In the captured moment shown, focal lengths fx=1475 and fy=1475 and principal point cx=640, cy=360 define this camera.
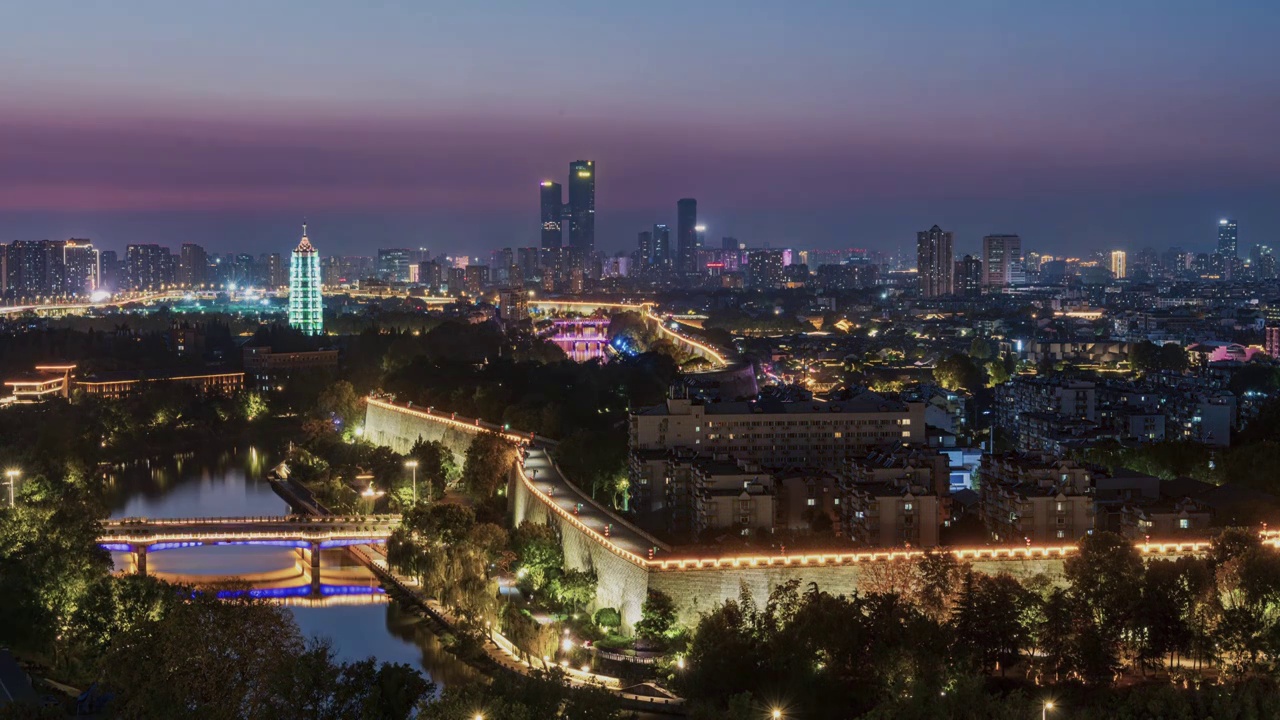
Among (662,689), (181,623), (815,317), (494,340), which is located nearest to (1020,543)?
(662,689)

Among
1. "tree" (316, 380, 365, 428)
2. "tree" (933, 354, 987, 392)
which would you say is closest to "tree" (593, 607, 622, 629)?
"tree" (316, 380, 365, 428)

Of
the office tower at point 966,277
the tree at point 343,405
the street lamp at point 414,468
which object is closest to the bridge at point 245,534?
the street lamp at point 414,468

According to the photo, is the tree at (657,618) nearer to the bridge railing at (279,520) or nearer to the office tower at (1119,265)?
the bridge railing at (279,520)

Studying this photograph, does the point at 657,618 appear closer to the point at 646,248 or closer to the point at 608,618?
the point at 608,618

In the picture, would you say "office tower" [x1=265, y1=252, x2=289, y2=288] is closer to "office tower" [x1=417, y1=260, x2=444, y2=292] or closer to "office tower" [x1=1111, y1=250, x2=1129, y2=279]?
"office tower" [x1=417, y1=260, x2=444, y2=292]

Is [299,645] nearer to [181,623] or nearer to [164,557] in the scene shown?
[181,623]

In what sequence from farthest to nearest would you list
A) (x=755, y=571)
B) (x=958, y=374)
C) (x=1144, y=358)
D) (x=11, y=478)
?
(x=1144, y=358) → (x=958, y=374) → (x=11, y=478) → (x=755, y=571)

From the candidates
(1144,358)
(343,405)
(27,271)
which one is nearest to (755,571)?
(343,405)
